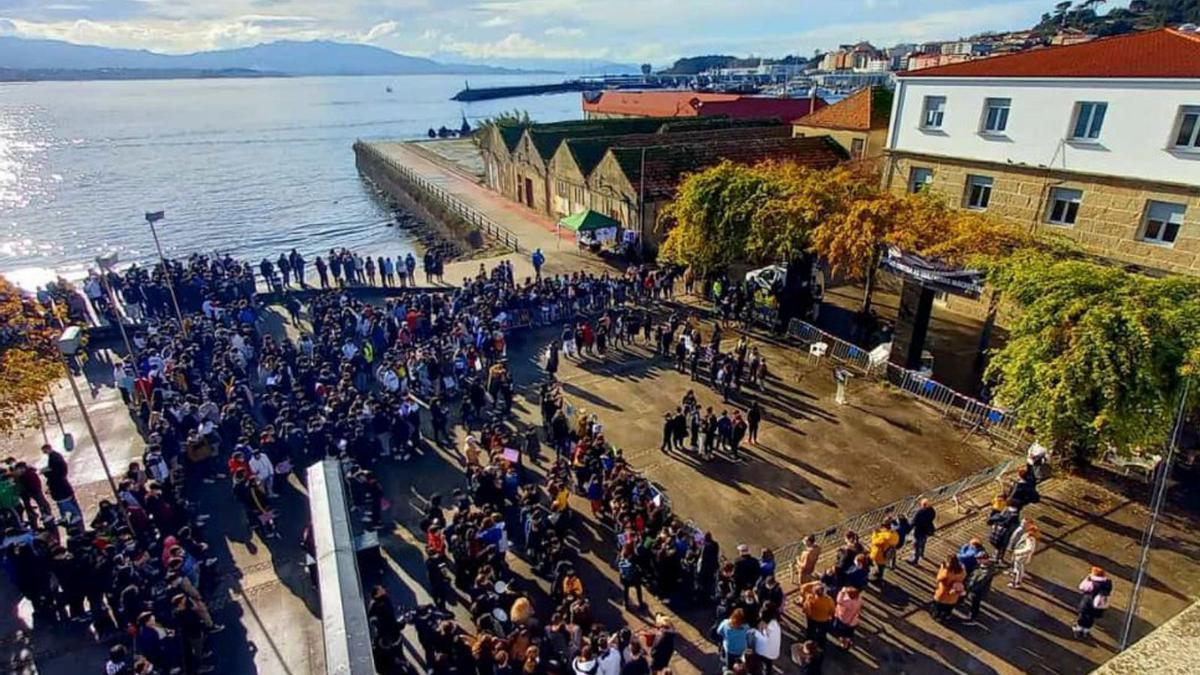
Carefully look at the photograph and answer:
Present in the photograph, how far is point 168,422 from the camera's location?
14.3 metres

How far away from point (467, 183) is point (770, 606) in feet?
167

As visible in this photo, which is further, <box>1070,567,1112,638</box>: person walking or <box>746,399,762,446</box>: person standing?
<box>746,399,762,446</box>: person standing

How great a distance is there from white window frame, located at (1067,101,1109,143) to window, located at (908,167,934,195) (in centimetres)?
483

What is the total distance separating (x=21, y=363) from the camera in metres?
12.6

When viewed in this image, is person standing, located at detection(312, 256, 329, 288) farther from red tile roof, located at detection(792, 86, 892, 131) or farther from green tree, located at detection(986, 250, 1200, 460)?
red tile roof, located at detection(792, 86, 892, 131)

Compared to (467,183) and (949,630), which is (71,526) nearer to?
(949,630)

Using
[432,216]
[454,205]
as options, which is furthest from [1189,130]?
[432,216]

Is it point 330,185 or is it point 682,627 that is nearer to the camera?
→ point 682,627

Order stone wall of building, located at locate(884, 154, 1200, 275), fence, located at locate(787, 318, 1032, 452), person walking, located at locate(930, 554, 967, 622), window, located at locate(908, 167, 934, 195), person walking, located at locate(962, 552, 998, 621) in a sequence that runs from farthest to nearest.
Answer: window, located at locate(908, 167, 934, 195), stone wall of building, located at locate(884, 154, 1200, 275), fence, located at locate(787, 318, 1032, 452), person walking, located at locate(962, 552, 998, 621), person walking, located at locate(930, 554, 967, 622)

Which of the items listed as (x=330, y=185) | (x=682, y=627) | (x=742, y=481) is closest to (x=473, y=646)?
(x=682, y=627)

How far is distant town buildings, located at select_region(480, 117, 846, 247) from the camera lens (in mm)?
30766

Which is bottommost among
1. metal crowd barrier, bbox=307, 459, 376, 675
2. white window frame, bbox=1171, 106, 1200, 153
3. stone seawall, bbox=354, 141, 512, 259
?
stone seawall, bbox=354, 141, 512, 259

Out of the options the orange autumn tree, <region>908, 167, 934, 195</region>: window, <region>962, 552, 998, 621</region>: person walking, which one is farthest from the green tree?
the orange autumn tree

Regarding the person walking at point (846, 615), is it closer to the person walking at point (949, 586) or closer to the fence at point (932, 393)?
the person walking at point (949, 586)
